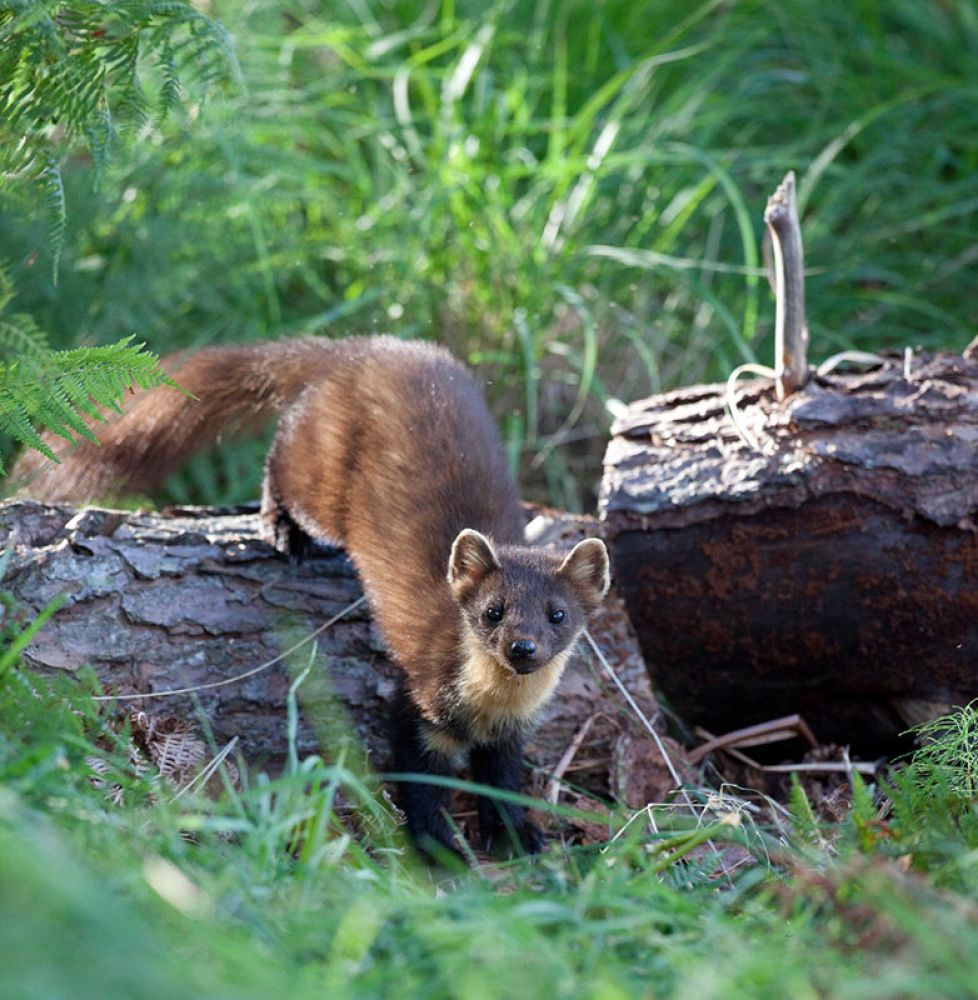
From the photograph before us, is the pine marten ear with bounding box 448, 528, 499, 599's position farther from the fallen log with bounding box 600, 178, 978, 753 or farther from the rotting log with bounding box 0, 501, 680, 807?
the fallen log with bounding box 600, 178, 978, 753

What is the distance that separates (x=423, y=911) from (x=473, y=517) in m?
2.22

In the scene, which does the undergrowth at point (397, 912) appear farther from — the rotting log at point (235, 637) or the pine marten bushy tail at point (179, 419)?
the pine marten bushy tail at point (179, 419)

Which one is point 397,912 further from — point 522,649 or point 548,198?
point 548,198

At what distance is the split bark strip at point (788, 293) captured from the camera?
14.5 feet

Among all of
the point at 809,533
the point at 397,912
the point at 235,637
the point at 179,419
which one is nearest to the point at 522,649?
the point at 235,637

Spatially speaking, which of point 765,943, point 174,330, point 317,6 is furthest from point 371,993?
point 317,6

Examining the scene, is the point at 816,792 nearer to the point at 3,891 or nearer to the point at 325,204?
the point at 3,891

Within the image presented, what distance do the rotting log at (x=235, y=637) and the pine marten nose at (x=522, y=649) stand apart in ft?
1.78

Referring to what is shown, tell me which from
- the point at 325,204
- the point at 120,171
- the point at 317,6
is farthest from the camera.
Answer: the point at 317,6

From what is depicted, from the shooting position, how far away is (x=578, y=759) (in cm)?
441

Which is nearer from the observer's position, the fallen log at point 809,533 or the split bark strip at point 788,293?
the fallen log at point 809,533

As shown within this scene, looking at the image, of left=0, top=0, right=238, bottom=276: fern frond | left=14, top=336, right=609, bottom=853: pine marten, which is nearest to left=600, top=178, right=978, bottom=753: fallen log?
left=14, top=336, right=609, bottom=853: pine marten

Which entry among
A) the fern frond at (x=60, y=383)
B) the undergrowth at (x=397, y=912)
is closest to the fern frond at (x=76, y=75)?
the fern frond at (x=60, y=383)

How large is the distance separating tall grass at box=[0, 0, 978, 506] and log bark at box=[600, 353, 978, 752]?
1.50 metres
